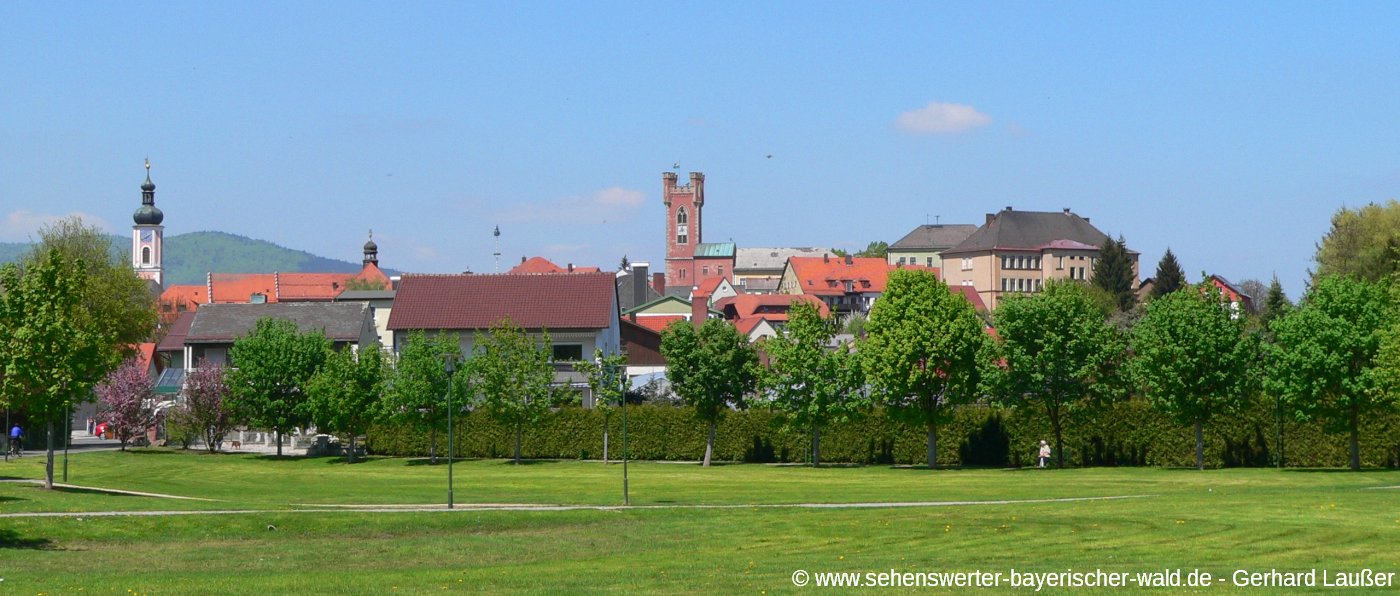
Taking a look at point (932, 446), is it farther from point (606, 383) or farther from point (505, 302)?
point (505, 302)

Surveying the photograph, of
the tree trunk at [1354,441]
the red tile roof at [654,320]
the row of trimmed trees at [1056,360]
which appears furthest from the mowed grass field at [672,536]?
the red tile roof at [654,320]

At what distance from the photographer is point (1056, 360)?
6988 centimetres

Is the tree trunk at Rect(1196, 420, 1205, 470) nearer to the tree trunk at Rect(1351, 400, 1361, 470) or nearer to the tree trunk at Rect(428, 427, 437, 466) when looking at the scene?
the tree trunk at Rect(1351, 400, 1361, 470)

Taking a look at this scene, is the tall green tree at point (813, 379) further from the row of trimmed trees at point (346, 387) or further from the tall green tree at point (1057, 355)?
the row of trimmed trees at point (346, 387)

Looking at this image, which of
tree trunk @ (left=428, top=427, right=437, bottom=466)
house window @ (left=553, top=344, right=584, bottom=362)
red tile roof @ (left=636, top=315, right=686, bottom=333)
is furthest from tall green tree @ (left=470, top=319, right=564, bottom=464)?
red tile roof @ (left=636, top=315, right=686, bottom=333)

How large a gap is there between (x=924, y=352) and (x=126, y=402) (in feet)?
146

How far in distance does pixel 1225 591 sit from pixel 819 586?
20.3 ft

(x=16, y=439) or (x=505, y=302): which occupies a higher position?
(x=505, y=302)

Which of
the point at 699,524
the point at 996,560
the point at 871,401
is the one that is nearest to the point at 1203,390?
the point at 871,401

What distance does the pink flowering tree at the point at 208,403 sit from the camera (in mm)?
87062

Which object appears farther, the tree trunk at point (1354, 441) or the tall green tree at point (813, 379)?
the tall green tree at point (813, 379)

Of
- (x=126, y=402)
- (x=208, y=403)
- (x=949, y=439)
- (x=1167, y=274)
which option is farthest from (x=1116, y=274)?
(x=126, y=402)

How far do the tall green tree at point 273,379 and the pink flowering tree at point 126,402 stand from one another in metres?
5.70

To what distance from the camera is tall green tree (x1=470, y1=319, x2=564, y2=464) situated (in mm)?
80625
